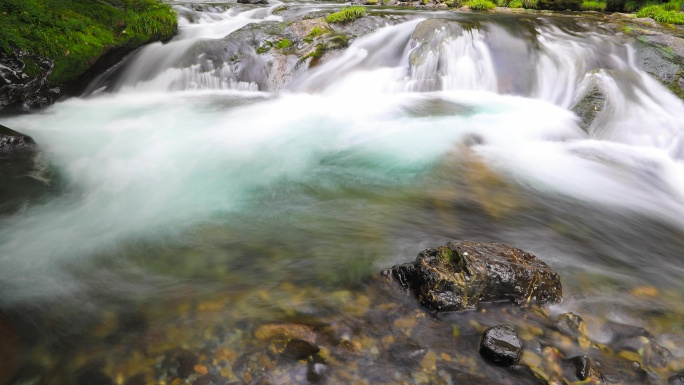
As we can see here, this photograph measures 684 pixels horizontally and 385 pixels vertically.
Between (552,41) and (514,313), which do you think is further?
(552,41)

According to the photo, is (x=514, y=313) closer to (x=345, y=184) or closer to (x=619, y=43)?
(x=345, y=184)

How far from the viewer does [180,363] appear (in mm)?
2600

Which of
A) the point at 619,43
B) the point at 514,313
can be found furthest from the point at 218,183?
the point at 619,43

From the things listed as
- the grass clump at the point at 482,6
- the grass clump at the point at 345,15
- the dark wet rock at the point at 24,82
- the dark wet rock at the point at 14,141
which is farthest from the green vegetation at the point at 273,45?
the grass clump at the point at 482,6

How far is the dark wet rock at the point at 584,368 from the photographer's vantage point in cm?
266

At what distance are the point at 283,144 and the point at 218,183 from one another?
5.80 ft

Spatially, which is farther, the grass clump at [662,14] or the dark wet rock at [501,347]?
the grass clump at [662,14]

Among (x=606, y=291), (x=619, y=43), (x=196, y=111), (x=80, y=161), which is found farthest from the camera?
(x=619, y=43)

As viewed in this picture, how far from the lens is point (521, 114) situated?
27.8 ft

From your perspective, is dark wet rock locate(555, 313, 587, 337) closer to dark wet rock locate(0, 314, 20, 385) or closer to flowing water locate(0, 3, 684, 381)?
flowing water locate(0, 3, 684, 381)

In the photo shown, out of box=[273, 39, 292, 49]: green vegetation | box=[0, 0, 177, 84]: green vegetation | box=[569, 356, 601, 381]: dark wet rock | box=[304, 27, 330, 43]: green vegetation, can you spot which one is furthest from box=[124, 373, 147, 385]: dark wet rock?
box=[304, 27, 330, 43]: green vegetation

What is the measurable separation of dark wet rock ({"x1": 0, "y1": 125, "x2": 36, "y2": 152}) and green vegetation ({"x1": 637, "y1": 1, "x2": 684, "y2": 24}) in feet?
60.5

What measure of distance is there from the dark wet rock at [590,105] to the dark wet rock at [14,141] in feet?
32.6

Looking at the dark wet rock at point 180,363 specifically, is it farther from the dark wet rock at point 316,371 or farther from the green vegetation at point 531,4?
the green vegetation at point 531,4
